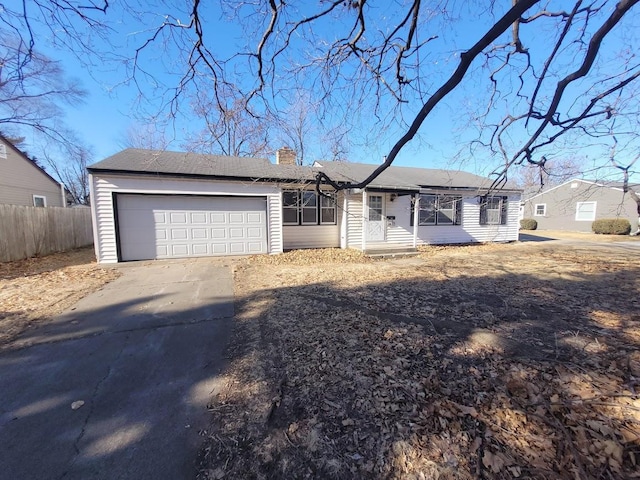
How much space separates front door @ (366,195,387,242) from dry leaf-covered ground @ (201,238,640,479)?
6193 mm

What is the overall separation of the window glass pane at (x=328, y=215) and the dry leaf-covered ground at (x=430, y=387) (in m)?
6.83

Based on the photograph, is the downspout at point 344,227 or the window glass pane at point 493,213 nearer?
the downspout at point 344,227

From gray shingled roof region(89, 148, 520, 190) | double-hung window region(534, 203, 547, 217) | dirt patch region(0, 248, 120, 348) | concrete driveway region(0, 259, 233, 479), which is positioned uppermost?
gray shingled roof region(89, 148, 520, 190)

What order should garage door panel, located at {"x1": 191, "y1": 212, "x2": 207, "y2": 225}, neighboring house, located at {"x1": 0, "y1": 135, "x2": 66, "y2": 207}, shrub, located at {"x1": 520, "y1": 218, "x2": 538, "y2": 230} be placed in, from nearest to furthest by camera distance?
garage door panel, located at {"x1": 191, "y1": 212, "x2": 207, "y2": 225} < neighboring house, located at {"x1": 0, "y1": 135, "x2": 66, "y2": 207} < shrub, located at {"x1": 520, "y1": 218, "x2": 538, "y2": 230}

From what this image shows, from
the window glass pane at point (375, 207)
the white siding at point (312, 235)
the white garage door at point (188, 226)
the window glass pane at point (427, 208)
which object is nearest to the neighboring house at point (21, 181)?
the white garage door at point (188, 226)

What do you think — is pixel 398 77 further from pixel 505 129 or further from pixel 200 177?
pixel 200 177

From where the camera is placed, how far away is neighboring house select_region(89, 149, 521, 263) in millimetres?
8797

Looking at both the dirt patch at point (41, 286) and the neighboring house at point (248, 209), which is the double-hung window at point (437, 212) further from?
the dirt patch at point (41, 286)

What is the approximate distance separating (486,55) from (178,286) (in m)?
7.40

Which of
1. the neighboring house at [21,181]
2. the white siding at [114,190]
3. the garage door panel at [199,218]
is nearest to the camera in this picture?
the white siding at [114,190]

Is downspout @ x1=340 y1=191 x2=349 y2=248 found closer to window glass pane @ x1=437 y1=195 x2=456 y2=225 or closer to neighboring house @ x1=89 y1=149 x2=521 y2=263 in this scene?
neighboring house @ x1=89 y1=149 x2=521 y2=263

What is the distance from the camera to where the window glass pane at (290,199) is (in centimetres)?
1155

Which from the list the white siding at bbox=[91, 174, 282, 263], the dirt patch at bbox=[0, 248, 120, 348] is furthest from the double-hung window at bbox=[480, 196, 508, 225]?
the dirt patch at bbox=[0, 248, 120, 348]

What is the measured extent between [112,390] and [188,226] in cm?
766
